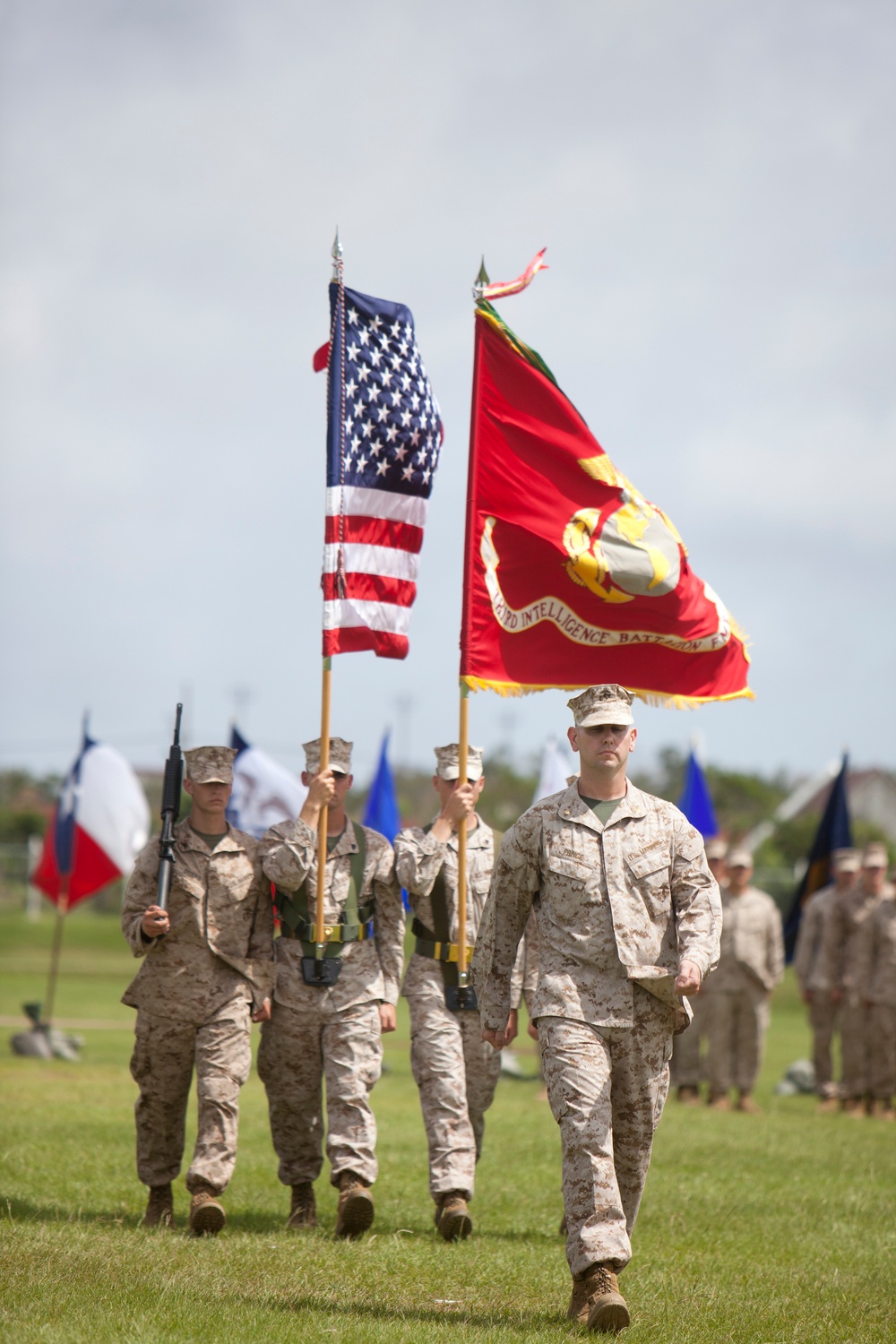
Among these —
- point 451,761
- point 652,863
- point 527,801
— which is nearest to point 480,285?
point 451,761

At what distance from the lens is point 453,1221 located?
873 cm

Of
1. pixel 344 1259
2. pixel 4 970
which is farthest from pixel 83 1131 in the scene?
pixel 4 970

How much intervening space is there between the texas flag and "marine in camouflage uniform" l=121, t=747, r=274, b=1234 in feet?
43.1

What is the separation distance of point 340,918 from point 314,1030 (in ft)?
2.07

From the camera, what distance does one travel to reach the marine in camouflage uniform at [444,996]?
898cm

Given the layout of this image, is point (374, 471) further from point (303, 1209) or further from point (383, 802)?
point (383, 802)

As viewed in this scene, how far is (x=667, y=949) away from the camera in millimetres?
7145

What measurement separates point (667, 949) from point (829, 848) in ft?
45.2

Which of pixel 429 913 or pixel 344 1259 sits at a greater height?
pixel 429 913

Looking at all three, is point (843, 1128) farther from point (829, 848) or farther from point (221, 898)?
point (221, 898)

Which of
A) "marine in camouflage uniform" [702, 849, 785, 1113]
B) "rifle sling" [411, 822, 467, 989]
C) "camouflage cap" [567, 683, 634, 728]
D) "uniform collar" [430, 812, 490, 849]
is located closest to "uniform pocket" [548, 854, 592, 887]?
"camouflage cap" [567, 683, 634, 728]

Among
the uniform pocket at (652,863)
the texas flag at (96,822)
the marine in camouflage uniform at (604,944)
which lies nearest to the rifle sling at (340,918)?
the marine in camouflage uniform at (604,944)

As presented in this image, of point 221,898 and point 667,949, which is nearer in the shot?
point 667,949

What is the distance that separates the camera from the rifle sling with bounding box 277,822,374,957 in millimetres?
9227
